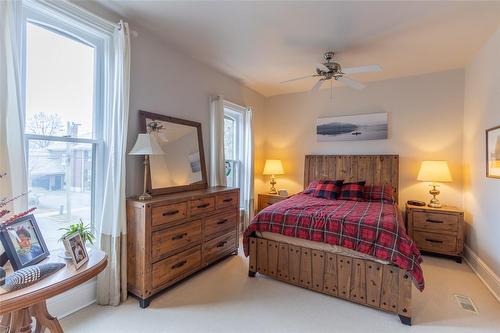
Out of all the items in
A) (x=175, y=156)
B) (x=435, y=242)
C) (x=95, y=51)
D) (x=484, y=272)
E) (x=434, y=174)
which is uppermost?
(x=95, y=51)

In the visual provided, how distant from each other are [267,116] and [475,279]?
159 inches

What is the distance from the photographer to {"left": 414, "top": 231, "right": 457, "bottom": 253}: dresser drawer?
3.42 m

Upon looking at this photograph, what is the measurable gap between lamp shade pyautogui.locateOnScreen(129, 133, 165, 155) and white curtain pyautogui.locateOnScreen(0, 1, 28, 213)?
0.84 metres

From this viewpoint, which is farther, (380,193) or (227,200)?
(380,193)

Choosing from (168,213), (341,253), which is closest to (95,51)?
(168,213)

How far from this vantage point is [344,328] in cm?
206

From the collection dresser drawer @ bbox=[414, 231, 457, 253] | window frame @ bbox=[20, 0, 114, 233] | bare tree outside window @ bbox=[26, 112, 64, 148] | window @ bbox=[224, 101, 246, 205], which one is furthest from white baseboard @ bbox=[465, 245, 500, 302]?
bare tree outside window @ bbox=[26, 112, 64, 148]

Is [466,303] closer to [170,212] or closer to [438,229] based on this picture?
[438,229]

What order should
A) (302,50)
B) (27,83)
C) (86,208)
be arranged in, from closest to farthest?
(27,83)
(86,208)
(302,50)

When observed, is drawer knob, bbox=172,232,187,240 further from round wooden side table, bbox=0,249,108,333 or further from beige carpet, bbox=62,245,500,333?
round wooden side table, bbox=0,249,108,333

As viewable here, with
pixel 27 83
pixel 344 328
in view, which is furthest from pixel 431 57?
pixel 27 83

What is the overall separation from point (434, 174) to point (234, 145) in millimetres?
3065

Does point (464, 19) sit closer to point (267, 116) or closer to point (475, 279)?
point (475, 279)

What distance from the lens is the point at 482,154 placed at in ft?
10.0
